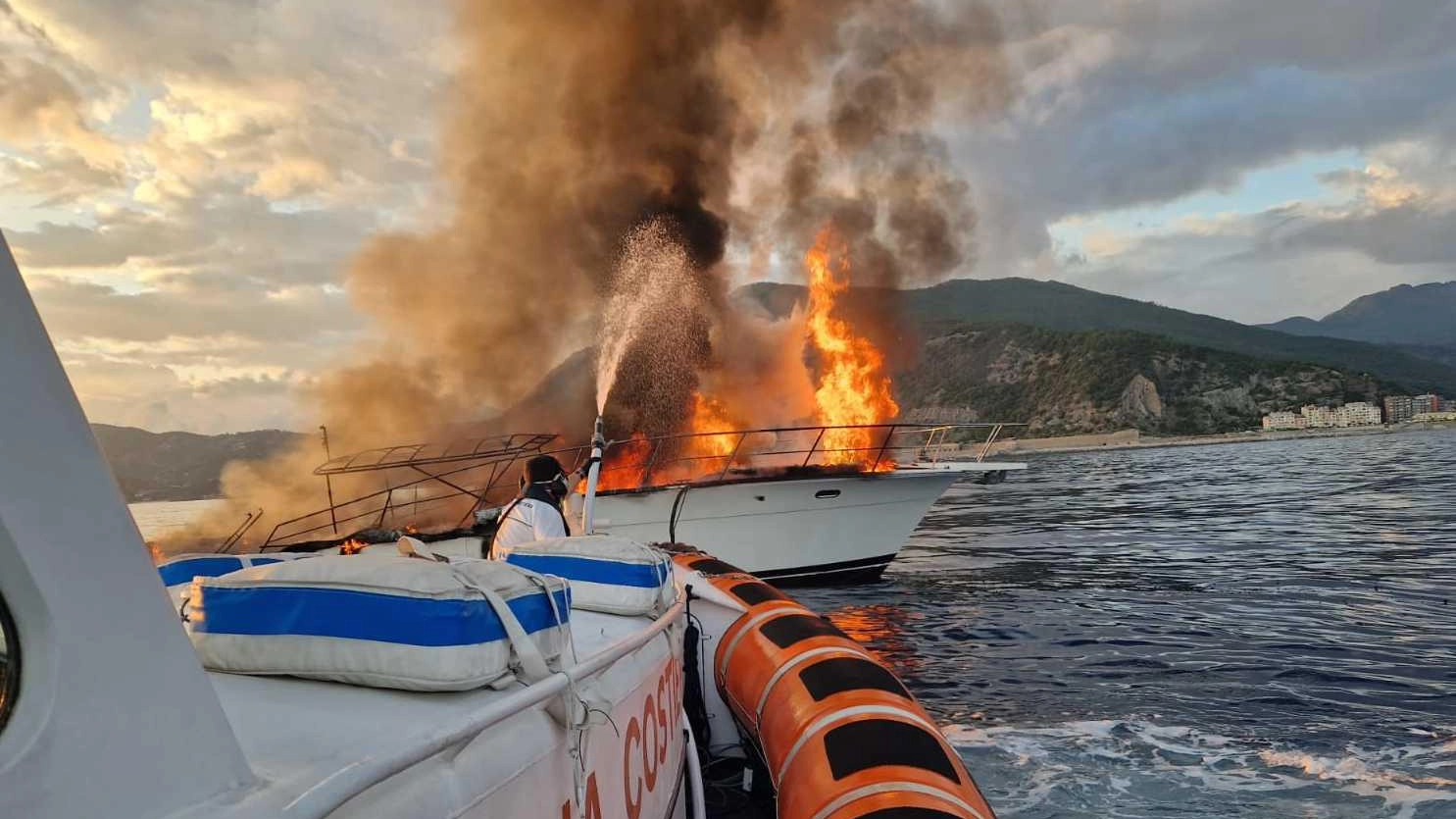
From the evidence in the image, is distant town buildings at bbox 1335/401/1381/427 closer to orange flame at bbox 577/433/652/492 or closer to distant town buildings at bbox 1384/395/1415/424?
distant town buildings at bbox 1384/395/1415/424

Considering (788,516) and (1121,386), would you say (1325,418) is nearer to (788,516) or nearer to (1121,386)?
(1121,386)

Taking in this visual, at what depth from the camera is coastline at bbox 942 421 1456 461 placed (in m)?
113

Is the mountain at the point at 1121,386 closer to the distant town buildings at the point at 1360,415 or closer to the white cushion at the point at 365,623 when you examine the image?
the distant town buildings at the point at 1360,415

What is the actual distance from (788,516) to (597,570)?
10506mm

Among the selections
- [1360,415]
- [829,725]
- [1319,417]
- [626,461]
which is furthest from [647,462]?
[1360,415]

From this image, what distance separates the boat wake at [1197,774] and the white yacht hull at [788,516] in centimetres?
686

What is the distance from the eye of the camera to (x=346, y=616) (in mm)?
1957

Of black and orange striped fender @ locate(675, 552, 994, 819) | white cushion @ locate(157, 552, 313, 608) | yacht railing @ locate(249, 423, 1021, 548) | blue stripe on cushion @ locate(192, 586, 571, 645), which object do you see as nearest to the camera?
blue stripe on cushion @ locate(192, 586, 571, 645)

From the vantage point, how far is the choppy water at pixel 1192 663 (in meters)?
6.12

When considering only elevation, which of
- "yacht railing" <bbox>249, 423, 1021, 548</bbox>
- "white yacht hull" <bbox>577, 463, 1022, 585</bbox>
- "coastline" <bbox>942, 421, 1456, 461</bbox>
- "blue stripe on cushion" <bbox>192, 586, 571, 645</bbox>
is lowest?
"coastline" <bbox>942, 421, 1456, 461</bbox>

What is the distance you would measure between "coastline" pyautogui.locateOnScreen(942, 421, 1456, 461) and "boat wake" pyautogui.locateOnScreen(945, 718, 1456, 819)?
106004mm

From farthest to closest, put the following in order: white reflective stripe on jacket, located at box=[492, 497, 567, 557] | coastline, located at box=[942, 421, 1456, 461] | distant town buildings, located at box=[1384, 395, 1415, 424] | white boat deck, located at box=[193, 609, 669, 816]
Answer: distant town buildings, located at box=[1384, 395, 1415, 424]
coastline, located at box=[942, 421, 1456, 461]
white reflective stripe on jacket, located at box=[492, 497, 567, 557]
white boat deck, located at box=[193, 609, 669, 816]

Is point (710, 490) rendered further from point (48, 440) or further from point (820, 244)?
point (48, 440)

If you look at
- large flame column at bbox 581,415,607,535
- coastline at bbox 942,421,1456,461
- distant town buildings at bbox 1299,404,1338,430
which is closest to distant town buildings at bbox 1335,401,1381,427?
coastline at bbox 942,421,1456,461
